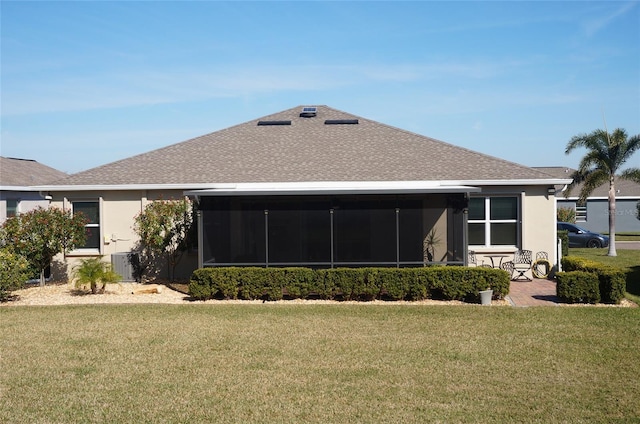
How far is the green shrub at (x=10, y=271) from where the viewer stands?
15.6 meters

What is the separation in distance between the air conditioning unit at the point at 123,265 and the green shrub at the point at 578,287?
11742 mm

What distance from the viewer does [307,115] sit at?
82.8ft

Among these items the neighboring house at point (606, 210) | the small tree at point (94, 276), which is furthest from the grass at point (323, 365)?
the neighboring house at point (606, 210)

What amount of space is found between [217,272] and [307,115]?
11285mm

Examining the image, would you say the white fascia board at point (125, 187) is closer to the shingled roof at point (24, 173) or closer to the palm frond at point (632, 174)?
the shingled roof at point (24, 173)

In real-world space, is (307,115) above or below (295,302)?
above

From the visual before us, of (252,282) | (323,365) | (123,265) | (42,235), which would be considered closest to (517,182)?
(252,282)

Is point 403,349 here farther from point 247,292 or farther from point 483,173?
point 483,173

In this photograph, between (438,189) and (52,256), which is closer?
(438,189)

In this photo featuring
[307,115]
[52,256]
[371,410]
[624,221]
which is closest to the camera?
[371,410]

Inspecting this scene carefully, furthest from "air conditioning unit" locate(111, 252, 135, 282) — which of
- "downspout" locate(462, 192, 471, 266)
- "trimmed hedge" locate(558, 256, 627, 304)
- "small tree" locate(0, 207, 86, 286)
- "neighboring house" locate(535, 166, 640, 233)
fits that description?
"neighboring house" locate(535, 166, 640, 233)

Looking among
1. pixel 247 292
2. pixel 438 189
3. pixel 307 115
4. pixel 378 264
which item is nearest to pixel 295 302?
pixel 247 292

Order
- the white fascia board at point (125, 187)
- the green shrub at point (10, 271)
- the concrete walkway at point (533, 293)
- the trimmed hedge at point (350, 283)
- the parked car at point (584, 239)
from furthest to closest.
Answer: the parked car at point (584, 239), the white fascia board at point (125, 187), the green shrub at point (10, 271), the trimmed hedge at point (350, 283), the concrete walkway at point (533, 293)

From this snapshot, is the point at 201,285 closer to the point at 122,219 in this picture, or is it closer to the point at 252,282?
the point at 252,282
